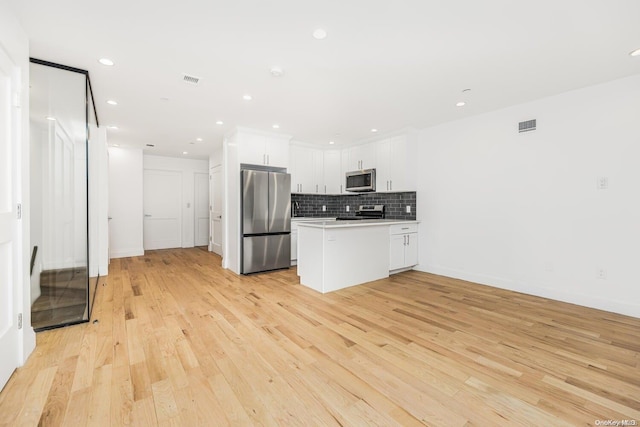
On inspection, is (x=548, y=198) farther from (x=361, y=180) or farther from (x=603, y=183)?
(x=361, y=180)

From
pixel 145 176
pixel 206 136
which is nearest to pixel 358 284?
pixel 206 136

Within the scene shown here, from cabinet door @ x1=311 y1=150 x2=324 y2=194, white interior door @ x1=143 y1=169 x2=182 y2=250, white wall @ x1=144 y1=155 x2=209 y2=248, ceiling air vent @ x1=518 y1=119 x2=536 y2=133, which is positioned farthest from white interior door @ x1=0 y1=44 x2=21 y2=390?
white wall @ x1=144 y1=155 x2=209 y2=248

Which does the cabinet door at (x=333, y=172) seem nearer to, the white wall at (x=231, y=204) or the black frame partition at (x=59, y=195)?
the white wall at (x=231, y=204)

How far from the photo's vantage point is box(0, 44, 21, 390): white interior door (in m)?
1.82

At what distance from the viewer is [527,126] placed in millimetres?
3764

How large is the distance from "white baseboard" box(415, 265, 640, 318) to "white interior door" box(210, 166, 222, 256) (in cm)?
498

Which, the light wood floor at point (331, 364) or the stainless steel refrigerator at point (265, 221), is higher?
the stainless steel refrigerator at point (265, 221)

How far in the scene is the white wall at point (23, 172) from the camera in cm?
198

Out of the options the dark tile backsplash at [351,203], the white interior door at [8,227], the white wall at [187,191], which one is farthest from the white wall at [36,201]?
the white wall at [187,191]

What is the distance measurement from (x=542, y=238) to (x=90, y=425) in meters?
4.85

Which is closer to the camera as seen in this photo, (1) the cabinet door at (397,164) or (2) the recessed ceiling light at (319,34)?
(2) the recessed ceiling light at (319,34)

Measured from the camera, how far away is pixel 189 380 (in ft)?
6.07

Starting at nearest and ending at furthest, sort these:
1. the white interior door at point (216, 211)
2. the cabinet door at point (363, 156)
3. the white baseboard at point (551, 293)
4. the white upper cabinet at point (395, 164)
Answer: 1. the white baseboard at point (551, 293)
2. the white upper cabinet at point (395, 164)
3. the cabinet door at point (363, 156)
4. the white interior door at point (216, 211)

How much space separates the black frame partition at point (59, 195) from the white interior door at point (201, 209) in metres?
5.06
